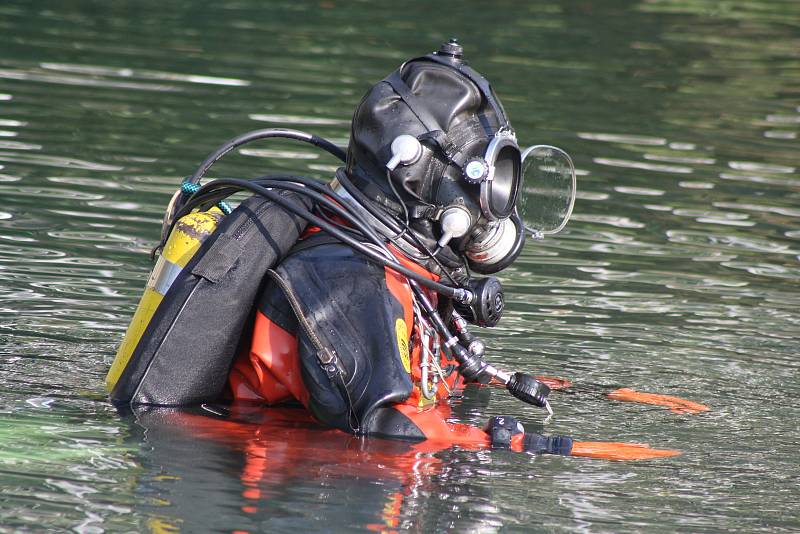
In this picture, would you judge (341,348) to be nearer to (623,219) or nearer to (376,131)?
(376,131)

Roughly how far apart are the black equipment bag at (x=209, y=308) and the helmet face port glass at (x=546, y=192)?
0.89 metres

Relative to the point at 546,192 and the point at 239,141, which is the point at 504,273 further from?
the point at 239,141

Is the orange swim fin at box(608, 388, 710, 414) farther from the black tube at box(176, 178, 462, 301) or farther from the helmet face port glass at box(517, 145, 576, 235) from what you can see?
the black tube at box(176, 178, 462, 301)

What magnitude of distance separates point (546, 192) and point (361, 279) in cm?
94

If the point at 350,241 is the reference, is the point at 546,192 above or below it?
above

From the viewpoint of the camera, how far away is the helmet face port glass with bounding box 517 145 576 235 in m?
4.77

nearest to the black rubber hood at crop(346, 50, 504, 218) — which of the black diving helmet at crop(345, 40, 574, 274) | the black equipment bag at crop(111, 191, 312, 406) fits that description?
the black diving helmet at crop(345, 40, 574, 274)

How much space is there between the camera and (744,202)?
886cm

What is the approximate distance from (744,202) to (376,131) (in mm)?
4983

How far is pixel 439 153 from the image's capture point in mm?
4371

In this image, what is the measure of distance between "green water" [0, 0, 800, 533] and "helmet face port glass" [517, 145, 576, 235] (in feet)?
2.16

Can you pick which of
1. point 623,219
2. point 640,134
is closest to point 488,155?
point 623,219

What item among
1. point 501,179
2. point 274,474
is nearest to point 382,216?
point 501,179

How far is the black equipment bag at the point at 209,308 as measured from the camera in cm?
425
